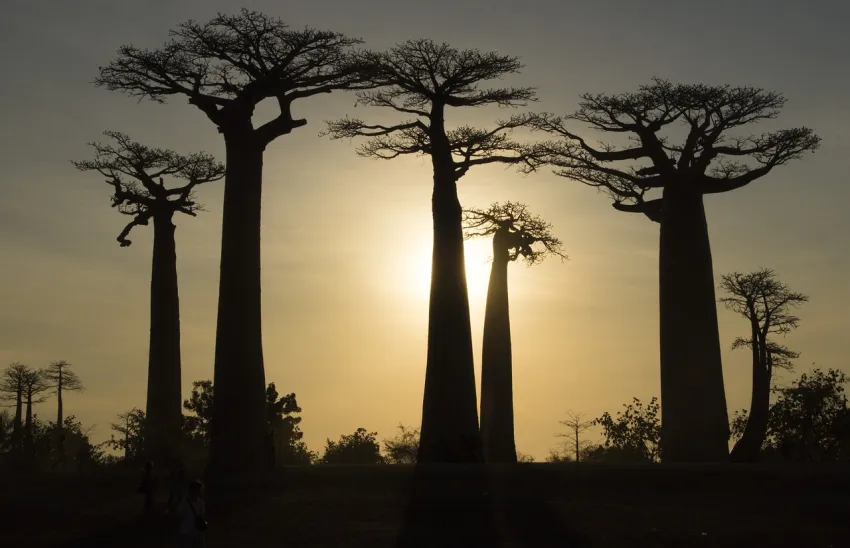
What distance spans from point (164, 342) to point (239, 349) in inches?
518

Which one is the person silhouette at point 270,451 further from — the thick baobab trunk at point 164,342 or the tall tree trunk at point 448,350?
the thick baobab trunk at point 164,342

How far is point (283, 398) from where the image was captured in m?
52.9

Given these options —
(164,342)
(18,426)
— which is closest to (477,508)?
(164,342)

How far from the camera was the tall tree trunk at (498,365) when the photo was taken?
39344 mm

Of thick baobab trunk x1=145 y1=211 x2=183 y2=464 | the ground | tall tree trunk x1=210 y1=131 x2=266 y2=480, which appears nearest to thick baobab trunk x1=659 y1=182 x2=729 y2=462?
the ground

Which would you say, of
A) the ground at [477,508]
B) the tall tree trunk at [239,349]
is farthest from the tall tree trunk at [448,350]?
the tall tree trunk at [239,349]

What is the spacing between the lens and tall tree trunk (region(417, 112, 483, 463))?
28.1m

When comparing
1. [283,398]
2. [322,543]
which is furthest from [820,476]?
[283,398]

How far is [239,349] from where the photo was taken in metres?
26.7

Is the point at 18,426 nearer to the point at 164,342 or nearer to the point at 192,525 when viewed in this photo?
the point at 164,342

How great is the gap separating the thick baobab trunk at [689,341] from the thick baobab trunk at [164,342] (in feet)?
52.9

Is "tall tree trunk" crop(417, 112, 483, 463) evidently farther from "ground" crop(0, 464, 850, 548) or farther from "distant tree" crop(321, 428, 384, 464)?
"distant tree" crop(321, 428, 384, 464)

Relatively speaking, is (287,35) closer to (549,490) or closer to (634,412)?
(549,490)

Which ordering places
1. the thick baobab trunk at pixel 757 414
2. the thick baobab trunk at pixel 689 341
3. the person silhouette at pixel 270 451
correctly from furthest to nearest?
1. the thick baobab trunk at pixel 757 414
2. the thick baobab trunk at pixel 689 341
3. the person silhouette at pixel 270 451
